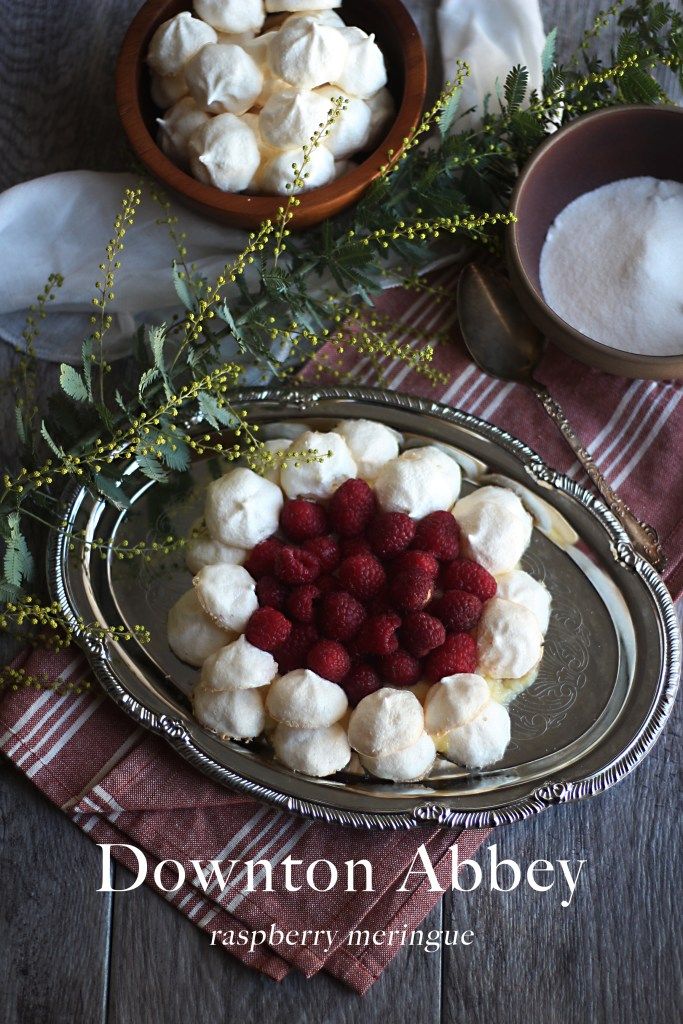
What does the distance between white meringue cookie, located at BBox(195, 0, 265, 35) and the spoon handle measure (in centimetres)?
42

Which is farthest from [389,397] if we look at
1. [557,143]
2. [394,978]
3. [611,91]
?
[394,978]

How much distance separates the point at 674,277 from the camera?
0.89 metres

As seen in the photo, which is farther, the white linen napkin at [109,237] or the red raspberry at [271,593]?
the white linen napkin at [109,237]

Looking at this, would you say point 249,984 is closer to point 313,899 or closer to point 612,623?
point 313,899

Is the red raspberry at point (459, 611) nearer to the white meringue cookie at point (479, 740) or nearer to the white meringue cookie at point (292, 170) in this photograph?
the white meringue cookie at point (479, 740)

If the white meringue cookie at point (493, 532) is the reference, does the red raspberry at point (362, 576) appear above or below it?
above

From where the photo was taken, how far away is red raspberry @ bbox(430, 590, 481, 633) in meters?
0.81

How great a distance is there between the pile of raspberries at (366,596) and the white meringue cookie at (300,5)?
0.43 m

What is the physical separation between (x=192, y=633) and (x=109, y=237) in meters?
0.40

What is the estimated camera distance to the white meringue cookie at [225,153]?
0.85m

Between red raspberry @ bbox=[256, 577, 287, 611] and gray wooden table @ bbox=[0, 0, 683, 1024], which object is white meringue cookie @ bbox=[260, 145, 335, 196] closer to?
red raspberry @ bbox=[256, 577, 287, 611]

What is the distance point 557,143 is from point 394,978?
29.5 inches

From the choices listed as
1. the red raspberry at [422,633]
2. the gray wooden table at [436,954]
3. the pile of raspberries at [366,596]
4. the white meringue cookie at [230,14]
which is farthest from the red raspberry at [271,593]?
the white meringue cookie at [230,14]

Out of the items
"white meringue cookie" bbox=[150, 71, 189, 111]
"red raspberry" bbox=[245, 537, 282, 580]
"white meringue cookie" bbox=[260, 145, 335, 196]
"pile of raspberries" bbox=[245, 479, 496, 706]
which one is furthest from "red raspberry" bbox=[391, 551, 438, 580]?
"white meringue cookie" bbox=[150, 71, 189, 111]
